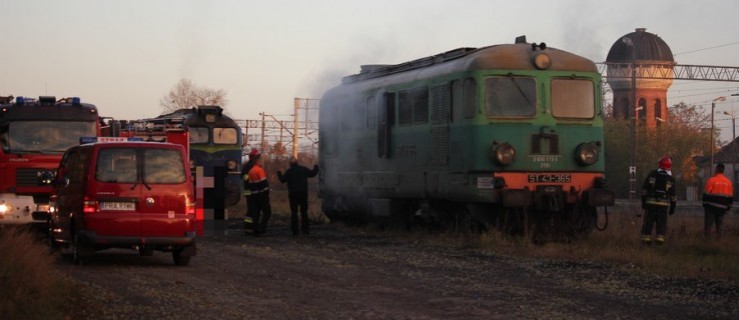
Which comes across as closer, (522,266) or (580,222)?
(522,266)

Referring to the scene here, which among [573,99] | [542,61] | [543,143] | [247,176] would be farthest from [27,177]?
[573,99]

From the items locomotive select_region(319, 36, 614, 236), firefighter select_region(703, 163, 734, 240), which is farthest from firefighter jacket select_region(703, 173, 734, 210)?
locomotive select_region(319, 36, 614, 236)

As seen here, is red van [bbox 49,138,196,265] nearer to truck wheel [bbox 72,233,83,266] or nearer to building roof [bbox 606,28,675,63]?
truck wheel [bbox 72,233,83,266]

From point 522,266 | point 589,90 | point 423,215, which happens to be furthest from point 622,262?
point 423,215

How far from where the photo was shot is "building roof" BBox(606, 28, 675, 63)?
95875mm

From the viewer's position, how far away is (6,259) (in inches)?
473

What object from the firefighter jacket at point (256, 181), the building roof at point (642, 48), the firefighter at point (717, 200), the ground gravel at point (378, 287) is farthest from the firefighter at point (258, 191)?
the building roof at point (642, 48)

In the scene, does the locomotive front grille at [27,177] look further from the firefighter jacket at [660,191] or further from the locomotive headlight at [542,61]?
the firefighter jacket at [660,191]

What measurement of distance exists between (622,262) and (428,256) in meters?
3.09

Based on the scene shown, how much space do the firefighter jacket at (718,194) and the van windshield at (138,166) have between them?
10720 mm

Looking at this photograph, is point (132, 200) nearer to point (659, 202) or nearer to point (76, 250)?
point (76, 250)

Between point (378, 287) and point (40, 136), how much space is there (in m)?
9.98

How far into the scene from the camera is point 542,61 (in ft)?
65.9

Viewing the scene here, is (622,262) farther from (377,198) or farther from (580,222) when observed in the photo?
(377,198)
